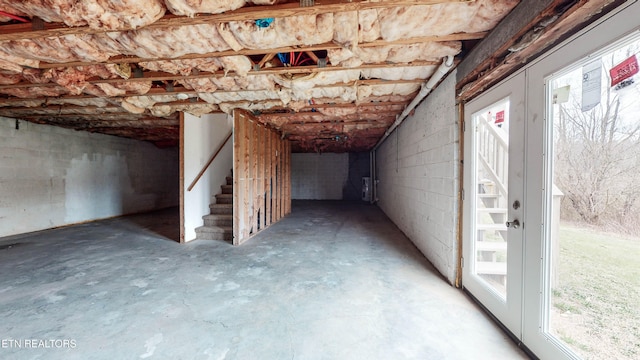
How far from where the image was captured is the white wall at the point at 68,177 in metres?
4.93

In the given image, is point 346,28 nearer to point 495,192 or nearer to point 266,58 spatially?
point 266,58

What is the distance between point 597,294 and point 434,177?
1.94m

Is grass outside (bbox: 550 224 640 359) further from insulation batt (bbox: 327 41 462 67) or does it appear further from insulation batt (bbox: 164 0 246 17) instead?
insulation batt (bbox: 164 0 246 17)

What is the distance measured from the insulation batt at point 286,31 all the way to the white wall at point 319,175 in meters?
9.32

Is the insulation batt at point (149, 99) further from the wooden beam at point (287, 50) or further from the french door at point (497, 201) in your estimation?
the french door at point (497, 201)

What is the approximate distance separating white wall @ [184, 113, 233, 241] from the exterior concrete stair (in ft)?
0.34

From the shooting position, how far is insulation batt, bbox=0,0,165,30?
1.65 meters

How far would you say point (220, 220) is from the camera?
4805mm

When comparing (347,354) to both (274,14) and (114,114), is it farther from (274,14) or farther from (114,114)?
A: (114,114)

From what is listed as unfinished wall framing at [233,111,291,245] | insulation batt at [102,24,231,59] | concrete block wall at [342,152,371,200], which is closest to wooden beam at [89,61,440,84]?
insulation batt at [102,24,231,59]

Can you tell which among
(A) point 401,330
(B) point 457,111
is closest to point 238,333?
(A) point 401,330

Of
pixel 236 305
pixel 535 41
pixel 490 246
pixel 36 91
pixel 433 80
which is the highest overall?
pixel 36 91

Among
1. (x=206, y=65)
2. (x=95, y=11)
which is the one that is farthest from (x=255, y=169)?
(x=95, y=11)

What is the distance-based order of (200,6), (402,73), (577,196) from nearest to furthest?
(577,196) → (200,6) → (402,73)
